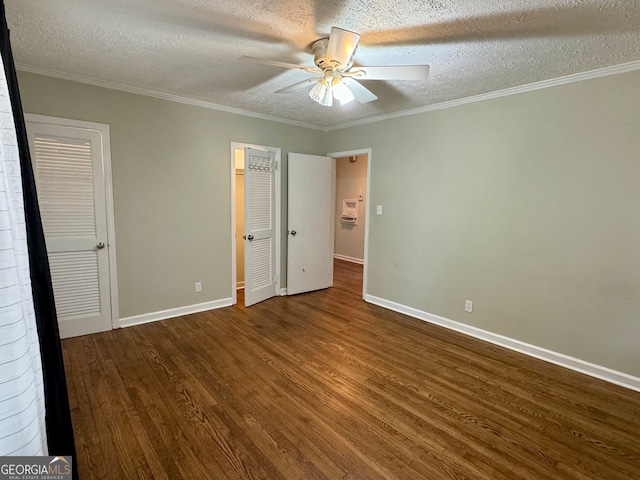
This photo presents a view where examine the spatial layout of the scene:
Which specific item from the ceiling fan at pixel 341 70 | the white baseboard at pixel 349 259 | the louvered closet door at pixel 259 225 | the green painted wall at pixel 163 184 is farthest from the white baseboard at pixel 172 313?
the white baseboard at pixel 349 259

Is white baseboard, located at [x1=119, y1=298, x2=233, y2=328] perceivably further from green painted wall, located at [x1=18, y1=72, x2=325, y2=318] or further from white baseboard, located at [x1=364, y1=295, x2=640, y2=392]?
white baseboard, located at [x1=364, y1=295, x2=640, y2=392]

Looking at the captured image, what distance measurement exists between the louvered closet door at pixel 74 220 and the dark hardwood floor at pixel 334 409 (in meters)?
0.28

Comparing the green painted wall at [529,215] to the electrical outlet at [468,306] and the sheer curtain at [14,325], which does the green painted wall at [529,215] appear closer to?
the electrical outlet at [468,306]

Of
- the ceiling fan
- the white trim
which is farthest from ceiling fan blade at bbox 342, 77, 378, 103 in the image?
the white trim

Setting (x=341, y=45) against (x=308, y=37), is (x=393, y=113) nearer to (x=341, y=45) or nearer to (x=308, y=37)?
(x=308, y=37)

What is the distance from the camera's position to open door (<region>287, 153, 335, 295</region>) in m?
4.59

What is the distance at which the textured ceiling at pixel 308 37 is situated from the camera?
1790 mm

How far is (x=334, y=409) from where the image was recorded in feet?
7.25

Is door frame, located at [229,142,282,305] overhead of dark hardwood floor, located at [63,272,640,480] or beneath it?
overhead

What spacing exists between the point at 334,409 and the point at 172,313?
2390 millimetres

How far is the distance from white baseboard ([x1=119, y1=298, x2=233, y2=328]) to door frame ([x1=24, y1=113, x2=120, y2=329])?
0.36ft

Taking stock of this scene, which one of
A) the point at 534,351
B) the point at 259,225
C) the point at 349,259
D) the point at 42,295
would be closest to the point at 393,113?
the point at 259,225

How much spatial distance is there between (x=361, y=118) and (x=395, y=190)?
1.09 meters

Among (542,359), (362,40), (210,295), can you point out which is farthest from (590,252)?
(210,295)
